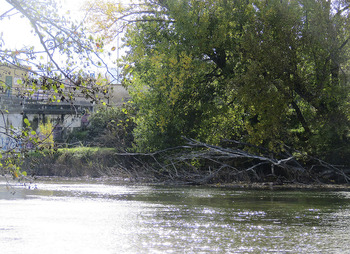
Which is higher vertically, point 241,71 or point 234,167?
point 241,71

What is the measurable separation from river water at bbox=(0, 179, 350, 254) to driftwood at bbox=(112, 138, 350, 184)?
5635 millimetres

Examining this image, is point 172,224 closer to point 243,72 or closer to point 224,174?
point 224,174

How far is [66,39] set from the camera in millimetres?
6836

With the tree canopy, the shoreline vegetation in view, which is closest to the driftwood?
the shoreline vegetation

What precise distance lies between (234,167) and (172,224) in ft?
41.9

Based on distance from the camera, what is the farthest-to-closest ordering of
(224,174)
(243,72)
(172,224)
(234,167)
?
(243,72), (234,167), (224,174), (172,224)

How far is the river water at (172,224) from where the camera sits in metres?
7.48

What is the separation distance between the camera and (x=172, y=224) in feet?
32.1

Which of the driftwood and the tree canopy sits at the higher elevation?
the tree canopy

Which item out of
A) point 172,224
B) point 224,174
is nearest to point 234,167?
point 224,174

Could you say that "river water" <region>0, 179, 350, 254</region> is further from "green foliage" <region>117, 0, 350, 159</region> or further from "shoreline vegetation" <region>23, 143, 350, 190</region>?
"green foliage" <region>117, 0, 350, 159</region>

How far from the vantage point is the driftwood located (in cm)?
2125

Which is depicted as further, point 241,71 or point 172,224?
point 241,71

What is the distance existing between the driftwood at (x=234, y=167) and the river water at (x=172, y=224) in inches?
222
